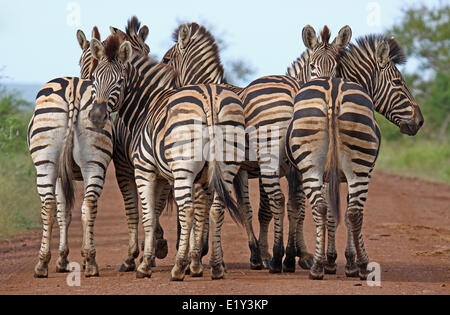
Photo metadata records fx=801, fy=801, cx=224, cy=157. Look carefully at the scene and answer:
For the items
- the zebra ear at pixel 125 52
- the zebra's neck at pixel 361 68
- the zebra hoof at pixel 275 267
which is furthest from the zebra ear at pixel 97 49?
the zebra hoof at pixel 275 267

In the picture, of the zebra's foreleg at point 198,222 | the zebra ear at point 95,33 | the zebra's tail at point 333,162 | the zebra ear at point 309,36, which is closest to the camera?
the zebra's tail at point 333,162

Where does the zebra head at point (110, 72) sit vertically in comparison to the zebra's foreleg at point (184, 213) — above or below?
above

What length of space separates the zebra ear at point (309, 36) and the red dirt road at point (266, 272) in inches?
106

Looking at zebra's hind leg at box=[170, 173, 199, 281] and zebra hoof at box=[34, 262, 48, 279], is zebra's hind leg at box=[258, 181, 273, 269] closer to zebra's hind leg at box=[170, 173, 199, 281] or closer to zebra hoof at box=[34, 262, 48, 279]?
zebra's hind leg at box=[170, 173, 199, 281]

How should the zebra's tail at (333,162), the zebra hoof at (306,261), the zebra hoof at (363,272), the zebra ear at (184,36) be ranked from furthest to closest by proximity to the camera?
the zebra ear at (184,36), the zebra hoof at (306,261), the zebra hoof at (363,272), the zebra's tail at (333,162)

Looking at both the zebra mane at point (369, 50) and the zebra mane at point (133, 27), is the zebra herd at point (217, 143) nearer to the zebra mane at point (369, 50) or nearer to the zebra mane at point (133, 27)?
the zebra mane at point (369, 50)

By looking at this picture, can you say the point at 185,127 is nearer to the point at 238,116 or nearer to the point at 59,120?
the point at 238,116

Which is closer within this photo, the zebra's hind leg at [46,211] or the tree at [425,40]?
the zebra's hind leg at [46,211]

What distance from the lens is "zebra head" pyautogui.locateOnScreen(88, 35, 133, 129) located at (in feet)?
28.2

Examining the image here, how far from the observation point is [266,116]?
8.66m

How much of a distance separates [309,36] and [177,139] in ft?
9.26

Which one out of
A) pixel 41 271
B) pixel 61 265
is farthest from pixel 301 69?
pixel 41 271

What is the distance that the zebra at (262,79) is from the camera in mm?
9000
